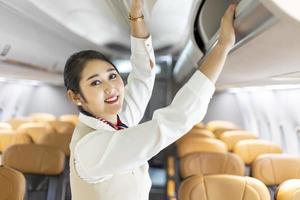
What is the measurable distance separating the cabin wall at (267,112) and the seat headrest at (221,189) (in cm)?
327

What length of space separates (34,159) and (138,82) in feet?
6.10

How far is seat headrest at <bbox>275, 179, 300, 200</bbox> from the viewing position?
2076mm

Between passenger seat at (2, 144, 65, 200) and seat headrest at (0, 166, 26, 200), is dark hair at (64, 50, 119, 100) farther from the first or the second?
passenger seat at (2, 144, 65, 200)

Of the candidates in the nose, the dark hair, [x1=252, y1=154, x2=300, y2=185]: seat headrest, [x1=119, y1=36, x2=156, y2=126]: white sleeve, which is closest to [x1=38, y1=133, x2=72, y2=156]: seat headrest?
[x1=252, y1=154, x2=300, y2=185]: seat headrest

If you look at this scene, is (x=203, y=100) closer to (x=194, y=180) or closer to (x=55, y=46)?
(x=194, y=180)

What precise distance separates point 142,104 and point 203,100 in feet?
2.47

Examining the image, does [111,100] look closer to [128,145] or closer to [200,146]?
[128,145]

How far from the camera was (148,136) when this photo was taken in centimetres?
105

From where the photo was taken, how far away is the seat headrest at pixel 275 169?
309 centimetres

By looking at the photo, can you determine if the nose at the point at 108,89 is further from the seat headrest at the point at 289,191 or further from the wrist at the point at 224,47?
the seat headrest at the point at 289,191

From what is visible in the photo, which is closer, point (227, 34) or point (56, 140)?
point (227, 34)

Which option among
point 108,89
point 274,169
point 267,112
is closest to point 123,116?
point 108,89

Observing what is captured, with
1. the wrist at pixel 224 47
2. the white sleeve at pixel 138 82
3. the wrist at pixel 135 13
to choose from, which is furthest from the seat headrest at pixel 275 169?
the wrist at pixel 224 47

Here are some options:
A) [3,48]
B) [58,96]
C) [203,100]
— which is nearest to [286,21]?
[203,100]
